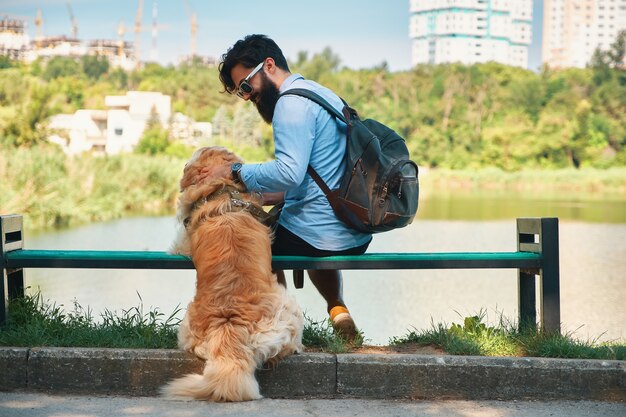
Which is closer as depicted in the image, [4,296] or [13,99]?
[4,296]

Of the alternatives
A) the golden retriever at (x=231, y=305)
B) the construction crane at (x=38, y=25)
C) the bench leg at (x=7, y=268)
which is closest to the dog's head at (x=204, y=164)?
the golden retriever at (x=231, y=305)

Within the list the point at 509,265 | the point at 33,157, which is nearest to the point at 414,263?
the point at 509,265

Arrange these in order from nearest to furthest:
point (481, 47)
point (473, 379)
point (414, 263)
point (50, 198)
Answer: point (473, 379)
point (414, 263)
point (50, 198)
point (481, 47)

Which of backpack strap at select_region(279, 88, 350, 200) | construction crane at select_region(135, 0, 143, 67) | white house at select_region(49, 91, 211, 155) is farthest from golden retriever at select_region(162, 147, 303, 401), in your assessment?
construction crane at select_region(135, 0, 143, 67)

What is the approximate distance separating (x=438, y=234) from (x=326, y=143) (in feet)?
51.0

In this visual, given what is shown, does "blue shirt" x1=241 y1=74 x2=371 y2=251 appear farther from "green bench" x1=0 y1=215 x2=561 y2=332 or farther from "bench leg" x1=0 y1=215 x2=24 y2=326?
"bench leg" x1=0 y1=215 x2=24 y2=326

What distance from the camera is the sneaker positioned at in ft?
13.6

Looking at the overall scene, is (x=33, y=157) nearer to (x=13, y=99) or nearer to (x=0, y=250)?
(x=13, y=99)

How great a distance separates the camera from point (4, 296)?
408cm

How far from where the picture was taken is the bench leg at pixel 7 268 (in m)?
4.06

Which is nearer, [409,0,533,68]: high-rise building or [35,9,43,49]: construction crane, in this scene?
[35,9,43,49]: construction crane

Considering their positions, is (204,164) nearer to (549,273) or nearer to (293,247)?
(293,247)

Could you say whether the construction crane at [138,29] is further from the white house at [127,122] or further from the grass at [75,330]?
the grass at [75,330]

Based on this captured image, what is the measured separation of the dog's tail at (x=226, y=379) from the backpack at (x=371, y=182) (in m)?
0.91
